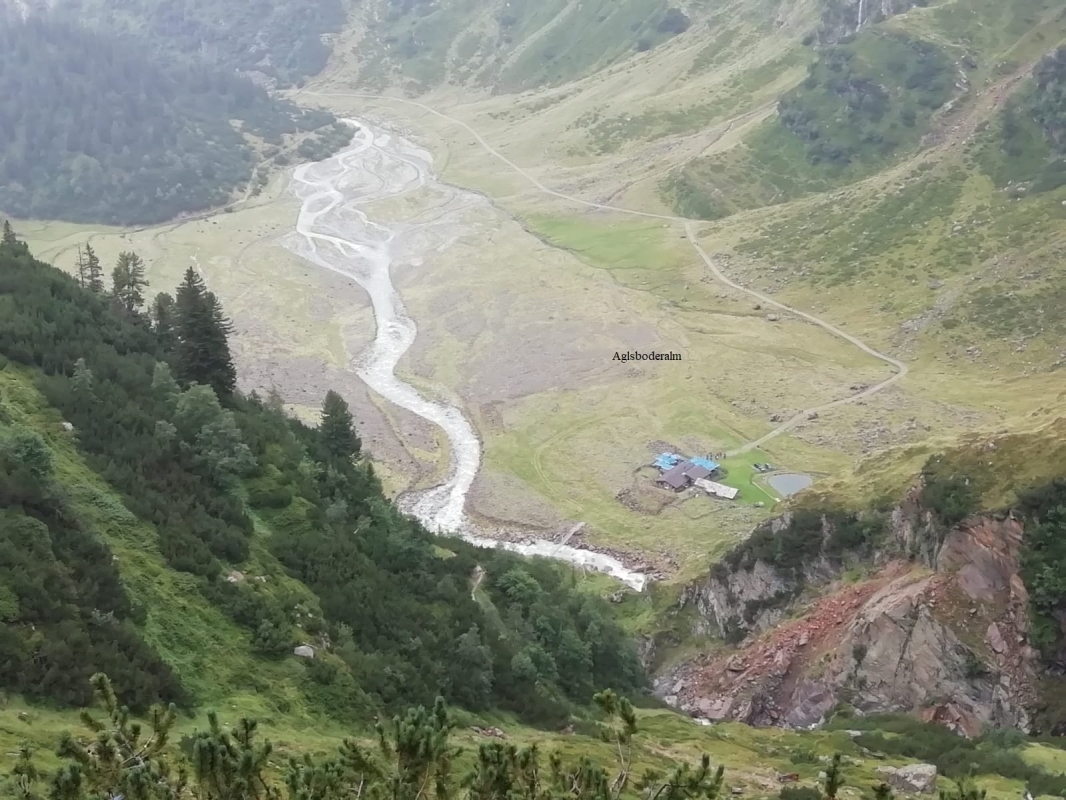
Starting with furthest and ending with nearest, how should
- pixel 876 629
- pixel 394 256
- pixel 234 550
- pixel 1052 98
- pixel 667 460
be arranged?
pixel 394 256
pixel 1052 98
pixel 667 460
pixel 876 629
pixel 234 550

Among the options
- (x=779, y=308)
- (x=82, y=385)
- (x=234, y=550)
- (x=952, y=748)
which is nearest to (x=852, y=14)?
(x=779, y=308)

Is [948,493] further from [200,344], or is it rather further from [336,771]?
[200,344]

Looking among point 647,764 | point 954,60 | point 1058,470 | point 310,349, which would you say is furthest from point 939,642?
point 954,60

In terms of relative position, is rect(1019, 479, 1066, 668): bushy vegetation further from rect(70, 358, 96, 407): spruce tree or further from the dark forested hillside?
rect(70, 358, 96, 407): spruce tree

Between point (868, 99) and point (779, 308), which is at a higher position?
point (868, 99)

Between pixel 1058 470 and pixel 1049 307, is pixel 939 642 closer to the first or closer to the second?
pixel 1058 470

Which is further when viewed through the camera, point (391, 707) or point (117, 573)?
point (391, 707)
